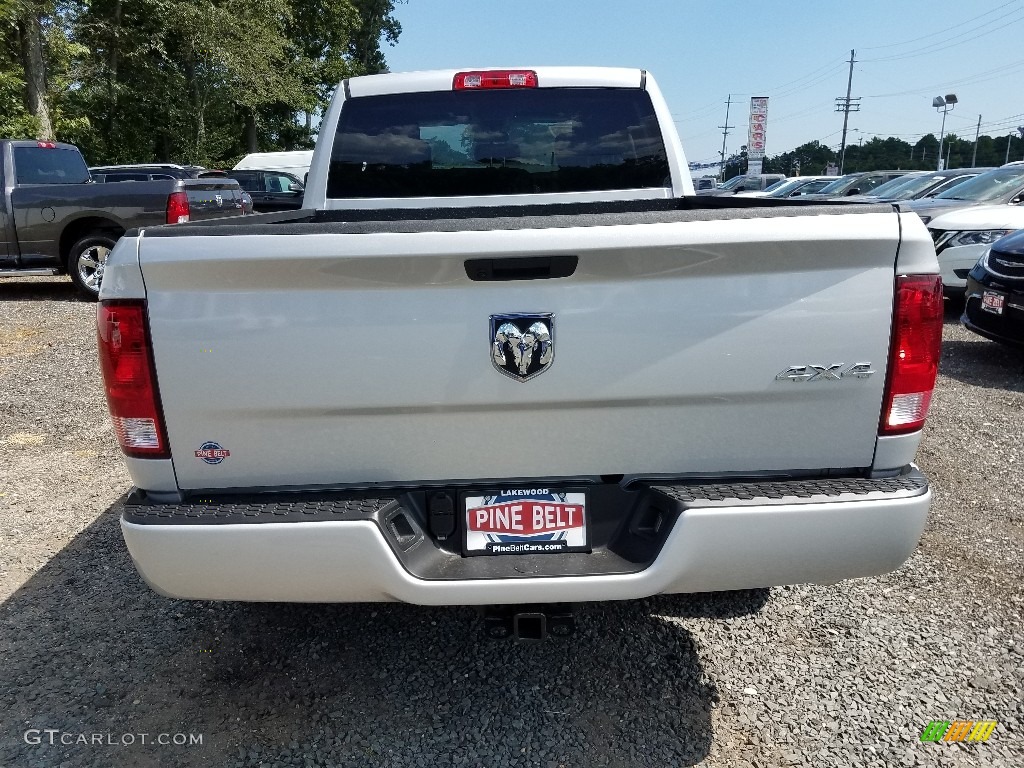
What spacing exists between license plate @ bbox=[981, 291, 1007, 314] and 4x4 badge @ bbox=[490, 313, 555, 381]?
599 centimetres

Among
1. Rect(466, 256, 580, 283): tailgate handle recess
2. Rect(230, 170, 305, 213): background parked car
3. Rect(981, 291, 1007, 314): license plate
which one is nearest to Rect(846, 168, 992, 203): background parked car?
Rect(981, 291, 1007, 314): license plate

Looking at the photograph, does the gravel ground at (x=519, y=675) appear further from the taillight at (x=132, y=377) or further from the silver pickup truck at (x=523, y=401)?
the taillight at (x=132, y=377)

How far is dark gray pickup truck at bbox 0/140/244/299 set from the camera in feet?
31.7

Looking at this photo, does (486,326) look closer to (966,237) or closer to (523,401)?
(523,401)

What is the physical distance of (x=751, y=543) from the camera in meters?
2.02

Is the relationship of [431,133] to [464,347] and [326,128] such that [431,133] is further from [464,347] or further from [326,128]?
[464,347]

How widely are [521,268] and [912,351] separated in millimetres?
1074

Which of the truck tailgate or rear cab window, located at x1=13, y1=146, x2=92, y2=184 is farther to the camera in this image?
rear cab window, located at x1=13, y1=146, x2=92, y2=184

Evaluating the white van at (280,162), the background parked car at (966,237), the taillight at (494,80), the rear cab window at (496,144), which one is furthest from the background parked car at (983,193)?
the white van at (280,162)

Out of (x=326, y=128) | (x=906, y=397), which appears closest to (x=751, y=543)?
(x=906, y=397)

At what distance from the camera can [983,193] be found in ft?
31.8

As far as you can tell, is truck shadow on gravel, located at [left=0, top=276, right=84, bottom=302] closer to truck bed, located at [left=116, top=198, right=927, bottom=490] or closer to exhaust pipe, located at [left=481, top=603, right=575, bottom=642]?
truck bed, located at [left=116, top=198, right=927, bottom=490]

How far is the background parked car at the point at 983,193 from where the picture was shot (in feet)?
30.3

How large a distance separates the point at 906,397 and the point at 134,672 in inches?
107
